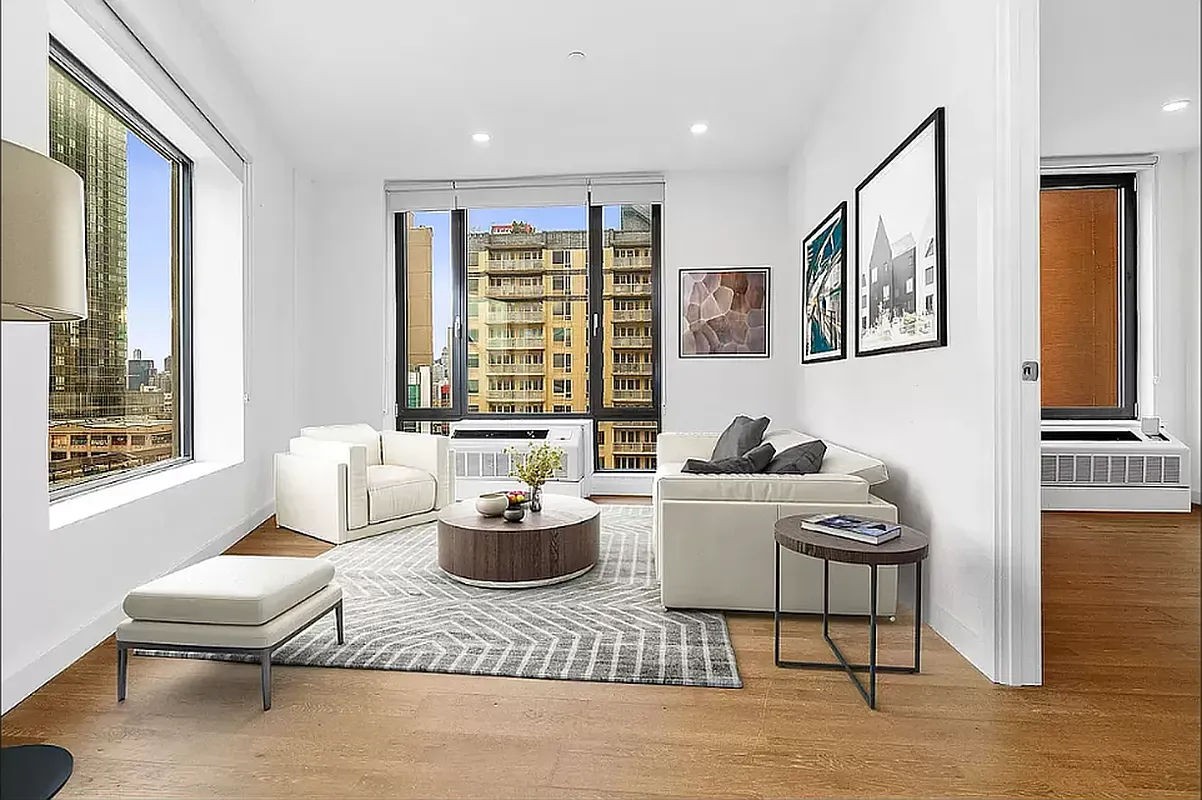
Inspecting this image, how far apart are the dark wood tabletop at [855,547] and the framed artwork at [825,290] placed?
6.88 feet

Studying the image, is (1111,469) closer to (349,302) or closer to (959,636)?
(959,636)

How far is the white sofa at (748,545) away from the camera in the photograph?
10.2 ft

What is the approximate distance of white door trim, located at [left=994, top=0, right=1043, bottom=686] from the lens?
A: 246 centimetres

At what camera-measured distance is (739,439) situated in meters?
4.60

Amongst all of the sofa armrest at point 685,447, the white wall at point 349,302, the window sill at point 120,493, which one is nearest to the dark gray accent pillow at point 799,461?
the sofa armrest at point 685,447

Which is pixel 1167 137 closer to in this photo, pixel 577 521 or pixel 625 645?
pixel 577 521

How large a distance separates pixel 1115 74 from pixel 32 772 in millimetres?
5680

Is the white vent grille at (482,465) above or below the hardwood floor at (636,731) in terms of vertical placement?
above

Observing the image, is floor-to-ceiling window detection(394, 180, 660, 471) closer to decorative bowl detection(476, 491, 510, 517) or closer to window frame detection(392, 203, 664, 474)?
window frame detection(392, 203, 664, 474)

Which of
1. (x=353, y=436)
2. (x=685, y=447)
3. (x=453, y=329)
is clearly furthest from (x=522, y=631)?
(x=453, y=329)

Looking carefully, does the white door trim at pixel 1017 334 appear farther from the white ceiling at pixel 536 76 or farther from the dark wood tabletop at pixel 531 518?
the dark wood tabletop at pixel 531 518

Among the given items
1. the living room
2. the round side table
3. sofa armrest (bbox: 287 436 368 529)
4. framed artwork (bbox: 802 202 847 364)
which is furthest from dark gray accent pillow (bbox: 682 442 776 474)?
sofa armrest (bbox: 287 436 368 529)

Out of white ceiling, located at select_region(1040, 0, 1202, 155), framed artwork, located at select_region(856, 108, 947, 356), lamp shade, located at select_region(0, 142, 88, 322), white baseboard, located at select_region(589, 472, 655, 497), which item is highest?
white ceiling, located at select_region(1040, 0, 1202, 155)

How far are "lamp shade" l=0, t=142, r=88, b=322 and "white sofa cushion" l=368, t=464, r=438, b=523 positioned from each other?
3.39 m
